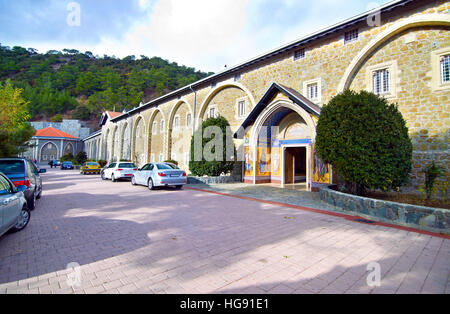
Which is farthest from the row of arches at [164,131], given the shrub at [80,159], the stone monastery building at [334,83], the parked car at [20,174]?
the parked car at [20,174]

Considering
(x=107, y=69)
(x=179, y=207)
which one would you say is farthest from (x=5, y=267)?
(x=107, y=69)

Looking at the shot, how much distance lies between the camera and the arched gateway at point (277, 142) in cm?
1288

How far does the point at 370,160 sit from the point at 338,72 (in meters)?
6.97

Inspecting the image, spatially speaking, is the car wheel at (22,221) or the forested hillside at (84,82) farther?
the forested hillside at (84,82)

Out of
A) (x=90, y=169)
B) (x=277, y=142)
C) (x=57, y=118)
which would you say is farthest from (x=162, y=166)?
(x=57, y=118)

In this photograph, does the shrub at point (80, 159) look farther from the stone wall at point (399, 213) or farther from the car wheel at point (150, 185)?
the stone wall at point (399, 213)

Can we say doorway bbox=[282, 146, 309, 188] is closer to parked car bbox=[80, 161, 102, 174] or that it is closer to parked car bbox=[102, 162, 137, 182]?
parked car bbox=[102, 162, 137, 182]

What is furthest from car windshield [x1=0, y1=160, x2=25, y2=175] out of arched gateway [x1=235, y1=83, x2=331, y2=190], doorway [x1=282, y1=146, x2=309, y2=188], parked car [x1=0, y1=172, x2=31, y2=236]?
doorway [x1=282, y1=146, x2=309, y2=188]

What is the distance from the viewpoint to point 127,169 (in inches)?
664

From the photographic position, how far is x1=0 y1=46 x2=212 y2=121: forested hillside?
7178 cm

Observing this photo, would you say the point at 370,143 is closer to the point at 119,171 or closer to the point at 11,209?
the point at 11,209

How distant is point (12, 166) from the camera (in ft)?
24.8

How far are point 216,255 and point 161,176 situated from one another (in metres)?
8.50

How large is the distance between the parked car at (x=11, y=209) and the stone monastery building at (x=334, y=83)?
10.8 meters
